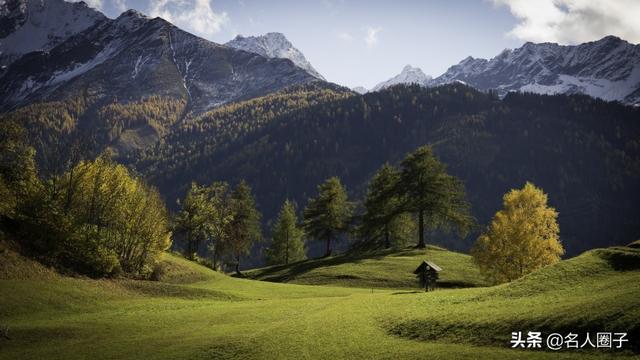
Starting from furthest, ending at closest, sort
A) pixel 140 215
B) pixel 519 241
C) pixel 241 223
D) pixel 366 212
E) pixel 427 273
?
1. pixel 241 223
2. pixel 366 212
3. pixel 140 215
4. pixel 519 241
5. pixel 427 273

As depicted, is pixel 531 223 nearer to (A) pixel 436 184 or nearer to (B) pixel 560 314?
(A) pixel 436 184

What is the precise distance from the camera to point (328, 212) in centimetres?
9531

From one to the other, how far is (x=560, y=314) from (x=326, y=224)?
6838 centimetres

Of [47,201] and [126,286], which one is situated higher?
[47,201]

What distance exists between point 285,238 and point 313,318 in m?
67.4

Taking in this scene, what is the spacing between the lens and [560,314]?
2767 centimetres

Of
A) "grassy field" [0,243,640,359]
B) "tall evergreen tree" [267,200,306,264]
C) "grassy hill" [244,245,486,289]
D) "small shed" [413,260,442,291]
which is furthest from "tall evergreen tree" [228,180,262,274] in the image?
"small shed" [413,260,442,291]

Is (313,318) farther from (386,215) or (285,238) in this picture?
(285,238)

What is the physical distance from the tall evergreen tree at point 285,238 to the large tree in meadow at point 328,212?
642cm

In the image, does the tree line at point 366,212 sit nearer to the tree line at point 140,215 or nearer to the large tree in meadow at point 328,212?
the large tree in meadow at point 328,212

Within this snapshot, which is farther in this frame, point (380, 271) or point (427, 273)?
point (380, 271)

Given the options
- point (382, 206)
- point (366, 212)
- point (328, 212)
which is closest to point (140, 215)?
point (328, 212)

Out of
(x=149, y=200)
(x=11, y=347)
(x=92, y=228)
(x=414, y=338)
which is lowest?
(x=11, y=347)

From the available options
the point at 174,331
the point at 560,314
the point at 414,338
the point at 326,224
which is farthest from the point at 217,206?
the point at 560,314
